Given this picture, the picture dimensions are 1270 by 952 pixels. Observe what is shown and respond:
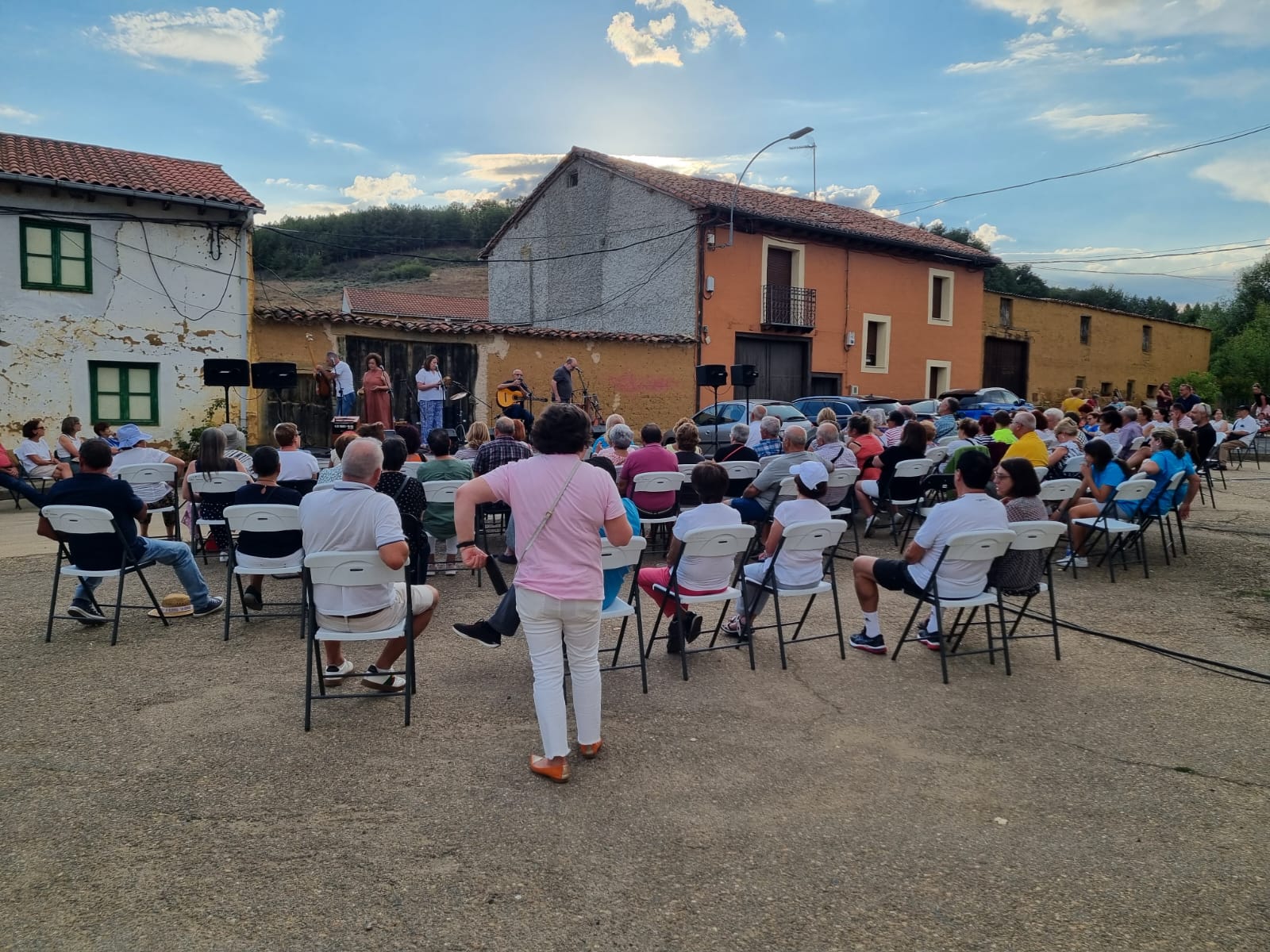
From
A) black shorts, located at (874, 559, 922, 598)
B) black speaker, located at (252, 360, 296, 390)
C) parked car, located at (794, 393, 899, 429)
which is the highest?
black speaker, located at (252, 360, 296, 390)

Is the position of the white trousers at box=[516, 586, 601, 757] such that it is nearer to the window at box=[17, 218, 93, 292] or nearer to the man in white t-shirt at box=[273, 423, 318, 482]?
the man in white t-shirt at box=[273, 423, 318, 482]

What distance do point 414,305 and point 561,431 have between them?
31.9m

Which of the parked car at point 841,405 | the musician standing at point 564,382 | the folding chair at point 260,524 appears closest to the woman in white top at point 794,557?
the folding chair at point 260,524

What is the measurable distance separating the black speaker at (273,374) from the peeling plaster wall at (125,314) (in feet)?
14.8

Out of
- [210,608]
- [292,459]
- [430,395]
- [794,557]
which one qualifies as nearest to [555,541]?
[794,557]

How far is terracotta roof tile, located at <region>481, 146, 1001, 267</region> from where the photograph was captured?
70.5 feet

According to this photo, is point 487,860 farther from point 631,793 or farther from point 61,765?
point 61,765

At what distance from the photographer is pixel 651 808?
3074 millimetres

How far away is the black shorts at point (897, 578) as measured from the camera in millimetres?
4633

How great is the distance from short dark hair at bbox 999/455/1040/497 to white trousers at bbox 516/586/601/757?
3.06 m

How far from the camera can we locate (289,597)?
6215 mm

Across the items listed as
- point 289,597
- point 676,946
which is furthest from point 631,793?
point 289,597

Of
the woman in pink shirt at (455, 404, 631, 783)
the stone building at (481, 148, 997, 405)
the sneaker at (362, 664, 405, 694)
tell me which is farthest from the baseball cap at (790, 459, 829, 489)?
the stone building at (481, 148, 997, 405)

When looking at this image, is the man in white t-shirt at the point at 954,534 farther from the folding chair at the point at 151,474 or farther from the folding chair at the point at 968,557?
the folding chair at the point at 151,474
